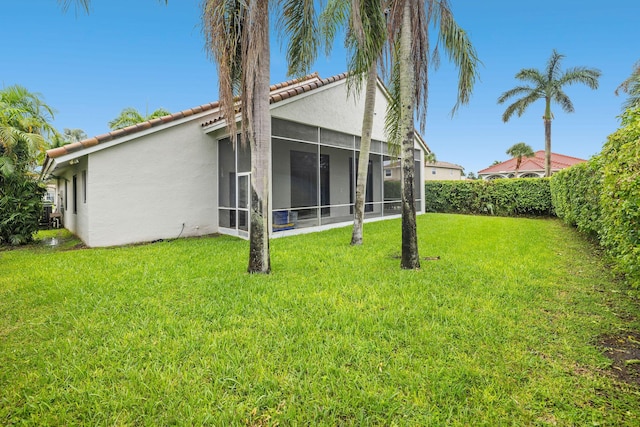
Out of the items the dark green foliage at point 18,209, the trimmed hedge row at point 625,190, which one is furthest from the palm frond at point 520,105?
the dark green foliage at point 18,209

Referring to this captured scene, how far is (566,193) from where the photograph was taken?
1072 centimetres

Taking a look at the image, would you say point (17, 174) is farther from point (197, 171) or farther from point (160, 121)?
point (197, 171)

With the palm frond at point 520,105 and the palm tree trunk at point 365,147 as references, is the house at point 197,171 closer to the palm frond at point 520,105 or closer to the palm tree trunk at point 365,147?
the palm tree trunk at point 365,147

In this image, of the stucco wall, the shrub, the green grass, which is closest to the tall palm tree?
the shrub

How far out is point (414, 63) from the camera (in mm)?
6438

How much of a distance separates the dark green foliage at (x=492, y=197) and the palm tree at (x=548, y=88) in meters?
6.23

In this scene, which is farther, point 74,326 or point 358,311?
point 358,311

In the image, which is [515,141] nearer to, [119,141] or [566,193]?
[566,193]

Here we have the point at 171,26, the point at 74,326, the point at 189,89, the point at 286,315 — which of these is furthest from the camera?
the point at 189,89

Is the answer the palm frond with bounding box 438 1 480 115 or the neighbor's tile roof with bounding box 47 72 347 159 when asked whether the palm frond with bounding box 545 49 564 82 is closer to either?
the neighbor's tile roof with bounding box 47 72 347 159

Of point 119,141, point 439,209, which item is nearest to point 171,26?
point 119,141

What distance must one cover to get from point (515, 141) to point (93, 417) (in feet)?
147

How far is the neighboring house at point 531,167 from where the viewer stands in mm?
34781

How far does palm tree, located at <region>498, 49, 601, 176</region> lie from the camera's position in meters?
21.5
